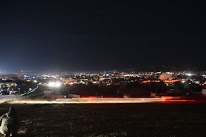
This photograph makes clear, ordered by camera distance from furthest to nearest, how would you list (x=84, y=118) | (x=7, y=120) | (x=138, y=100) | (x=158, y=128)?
1. (x=138, y=100)
2. (x=84, y=118)
3. (x=158, y=128)
4. (x=7, y=120)

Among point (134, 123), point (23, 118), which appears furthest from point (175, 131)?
point (23, 118)

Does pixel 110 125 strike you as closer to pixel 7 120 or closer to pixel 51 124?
pixel 51 124

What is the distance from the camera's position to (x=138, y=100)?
83.1 ft

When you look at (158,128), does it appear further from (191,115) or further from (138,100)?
(138,100)

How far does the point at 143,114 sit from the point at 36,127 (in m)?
7.46

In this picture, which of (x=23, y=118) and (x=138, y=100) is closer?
(x=23, y=118)

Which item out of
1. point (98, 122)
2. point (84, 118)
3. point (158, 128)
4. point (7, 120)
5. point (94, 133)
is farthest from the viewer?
point (84, 118)

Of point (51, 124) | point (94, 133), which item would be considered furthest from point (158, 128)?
point (51, 124)

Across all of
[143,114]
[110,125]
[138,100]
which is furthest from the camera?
[138,100]

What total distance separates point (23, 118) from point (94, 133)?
634 cm

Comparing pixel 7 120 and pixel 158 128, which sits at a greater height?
pixel 7 120

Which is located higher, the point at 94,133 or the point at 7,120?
the point at 7,120

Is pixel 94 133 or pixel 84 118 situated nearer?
pixel 94 133

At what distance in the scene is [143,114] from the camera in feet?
53.3
